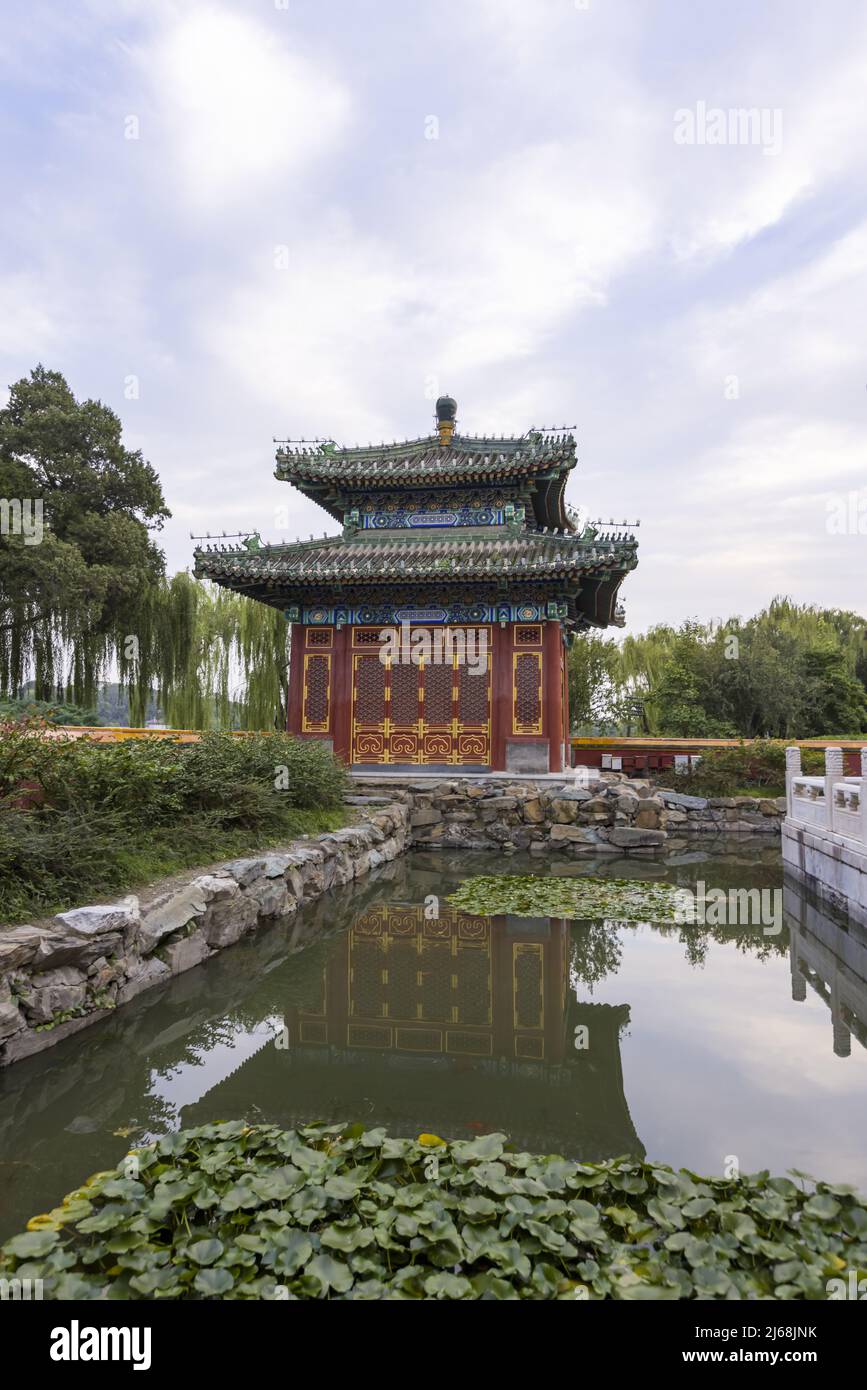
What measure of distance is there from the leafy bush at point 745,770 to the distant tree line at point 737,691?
574 centimetres

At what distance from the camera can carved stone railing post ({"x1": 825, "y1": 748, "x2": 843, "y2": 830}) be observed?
31.9ft

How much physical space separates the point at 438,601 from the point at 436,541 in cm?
164

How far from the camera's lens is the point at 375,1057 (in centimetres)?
488

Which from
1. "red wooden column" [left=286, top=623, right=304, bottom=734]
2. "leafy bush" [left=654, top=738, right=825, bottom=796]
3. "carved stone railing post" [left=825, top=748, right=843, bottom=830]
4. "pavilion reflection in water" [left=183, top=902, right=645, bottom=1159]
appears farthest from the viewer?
"leafy bush" [left=654, top=738, right=825, bottom=796]

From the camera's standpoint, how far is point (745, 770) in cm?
1736

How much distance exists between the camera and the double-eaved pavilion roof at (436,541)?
14898 mm

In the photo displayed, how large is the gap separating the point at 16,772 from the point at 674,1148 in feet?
17.8

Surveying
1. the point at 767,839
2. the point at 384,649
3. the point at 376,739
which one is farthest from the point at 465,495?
the point at 767,839

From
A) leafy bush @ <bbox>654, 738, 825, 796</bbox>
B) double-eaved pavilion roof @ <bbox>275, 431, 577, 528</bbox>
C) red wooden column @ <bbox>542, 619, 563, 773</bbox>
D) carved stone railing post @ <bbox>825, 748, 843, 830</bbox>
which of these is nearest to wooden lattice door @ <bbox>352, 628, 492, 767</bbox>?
red wooden column @ <bbox>542, 619, 563, 773</bbox>

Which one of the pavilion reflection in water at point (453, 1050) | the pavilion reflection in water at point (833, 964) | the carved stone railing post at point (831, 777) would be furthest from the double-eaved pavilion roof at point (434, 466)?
the pavilion reflection in water at point (453, 1050)

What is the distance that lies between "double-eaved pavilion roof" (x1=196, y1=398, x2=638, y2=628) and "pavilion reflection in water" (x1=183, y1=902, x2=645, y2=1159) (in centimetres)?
887

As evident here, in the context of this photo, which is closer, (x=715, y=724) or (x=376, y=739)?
(x=376, y=739)

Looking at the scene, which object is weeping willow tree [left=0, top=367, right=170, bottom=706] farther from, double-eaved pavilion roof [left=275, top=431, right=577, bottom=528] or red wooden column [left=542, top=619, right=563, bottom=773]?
red wooden column [left=542, top=619, right=563, bottom=773]
